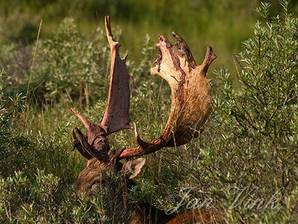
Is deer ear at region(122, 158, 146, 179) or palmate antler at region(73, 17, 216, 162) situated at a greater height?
palmate antler at region(73, 17, 216, 162)

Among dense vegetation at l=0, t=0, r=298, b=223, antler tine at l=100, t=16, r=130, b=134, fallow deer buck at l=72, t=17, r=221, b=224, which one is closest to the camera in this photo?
dense vegetation at l=0, t=0, r=298, b=223

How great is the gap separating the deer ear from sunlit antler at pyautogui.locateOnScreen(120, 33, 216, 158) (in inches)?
1.7

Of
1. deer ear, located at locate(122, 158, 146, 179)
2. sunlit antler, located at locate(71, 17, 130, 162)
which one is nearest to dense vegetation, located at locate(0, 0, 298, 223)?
deer ear, located at locate(122, 158, 146, 179)

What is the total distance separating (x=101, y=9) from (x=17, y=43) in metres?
4.01

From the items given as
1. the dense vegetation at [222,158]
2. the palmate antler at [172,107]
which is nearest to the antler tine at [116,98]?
the palmate antler at [172,107]

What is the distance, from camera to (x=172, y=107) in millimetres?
6379

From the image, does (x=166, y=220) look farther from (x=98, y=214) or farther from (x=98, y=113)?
(x=98, y=113)

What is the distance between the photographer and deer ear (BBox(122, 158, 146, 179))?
6.33 m

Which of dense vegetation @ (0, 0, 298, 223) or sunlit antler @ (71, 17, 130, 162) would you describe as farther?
sunlit antler @ (71, 17, 130, 162)

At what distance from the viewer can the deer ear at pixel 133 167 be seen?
20.8 feet

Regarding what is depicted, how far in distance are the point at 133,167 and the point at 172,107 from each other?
1.35 ft

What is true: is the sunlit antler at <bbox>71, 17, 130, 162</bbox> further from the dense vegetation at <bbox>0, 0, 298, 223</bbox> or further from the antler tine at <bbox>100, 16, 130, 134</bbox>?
the dense vegetation at <bbox>0, 0, 298, 223</bbox>

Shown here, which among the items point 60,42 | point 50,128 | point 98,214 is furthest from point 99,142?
point 60,42

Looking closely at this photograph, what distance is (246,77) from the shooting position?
236 inches
